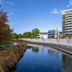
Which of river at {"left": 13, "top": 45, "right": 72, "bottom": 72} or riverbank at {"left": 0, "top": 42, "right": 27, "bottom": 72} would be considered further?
river at {"left": 13, "top": 45, "right": 72, "bottom": 72}

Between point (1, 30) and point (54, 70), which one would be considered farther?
point (1, 30)

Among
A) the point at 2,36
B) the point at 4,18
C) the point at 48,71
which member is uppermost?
the point at 4,18

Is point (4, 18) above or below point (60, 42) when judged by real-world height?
above

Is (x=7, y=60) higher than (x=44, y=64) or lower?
higher

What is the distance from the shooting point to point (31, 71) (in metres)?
25.9

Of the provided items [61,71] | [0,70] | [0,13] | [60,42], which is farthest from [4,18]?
[60,42]

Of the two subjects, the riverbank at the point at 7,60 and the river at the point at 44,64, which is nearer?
the riverbank at the point at 7,60

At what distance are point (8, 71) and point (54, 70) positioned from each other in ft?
18.0

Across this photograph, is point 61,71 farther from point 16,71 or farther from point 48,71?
point 16,71

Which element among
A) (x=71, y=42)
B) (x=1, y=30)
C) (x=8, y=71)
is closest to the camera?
(x=8, y=71)

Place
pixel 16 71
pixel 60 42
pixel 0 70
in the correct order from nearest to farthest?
pixel 0 70, pixel 16 71, pixel 60 42

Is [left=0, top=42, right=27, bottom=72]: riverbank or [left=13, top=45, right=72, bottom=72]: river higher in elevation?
[left=0, top=42, right=27, bottom=72]: riverbank

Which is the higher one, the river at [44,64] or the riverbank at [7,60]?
the riverbank at [7,60]

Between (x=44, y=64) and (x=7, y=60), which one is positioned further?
(x=44, y=64)
